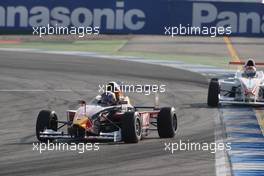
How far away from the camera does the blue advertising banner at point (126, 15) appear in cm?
4684

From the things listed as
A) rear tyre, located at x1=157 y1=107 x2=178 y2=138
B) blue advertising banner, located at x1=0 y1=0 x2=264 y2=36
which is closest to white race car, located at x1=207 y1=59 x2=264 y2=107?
rear tyre, located at x1=157 y1=107 x2=178 y2=138

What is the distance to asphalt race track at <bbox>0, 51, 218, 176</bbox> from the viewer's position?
14812 millimetres

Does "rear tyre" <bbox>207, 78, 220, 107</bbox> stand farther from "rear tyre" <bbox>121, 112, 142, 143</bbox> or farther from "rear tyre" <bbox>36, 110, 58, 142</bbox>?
"rear tyre" <bbox>36, 110, 58, 142</bbox>

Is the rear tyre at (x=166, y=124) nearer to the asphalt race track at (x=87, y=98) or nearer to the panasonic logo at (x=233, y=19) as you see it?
the asphalt race track at (x=87, y=98)

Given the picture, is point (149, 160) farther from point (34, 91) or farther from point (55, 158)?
point (34, 91)

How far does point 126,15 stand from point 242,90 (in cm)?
2326

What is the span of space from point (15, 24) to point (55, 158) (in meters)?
31.9

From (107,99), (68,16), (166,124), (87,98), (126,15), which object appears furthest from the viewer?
(68,16)

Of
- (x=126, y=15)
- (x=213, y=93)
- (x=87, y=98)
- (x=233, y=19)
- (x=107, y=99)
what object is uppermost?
(x=126, y=15)

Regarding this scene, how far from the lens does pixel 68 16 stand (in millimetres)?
47031

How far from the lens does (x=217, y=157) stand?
52.5ft

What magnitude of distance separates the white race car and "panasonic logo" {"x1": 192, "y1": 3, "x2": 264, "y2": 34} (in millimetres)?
22175

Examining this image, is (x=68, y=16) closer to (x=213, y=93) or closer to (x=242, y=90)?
(x=213, y=93)

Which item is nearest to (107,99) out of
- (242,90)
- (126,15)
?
(242,90)
